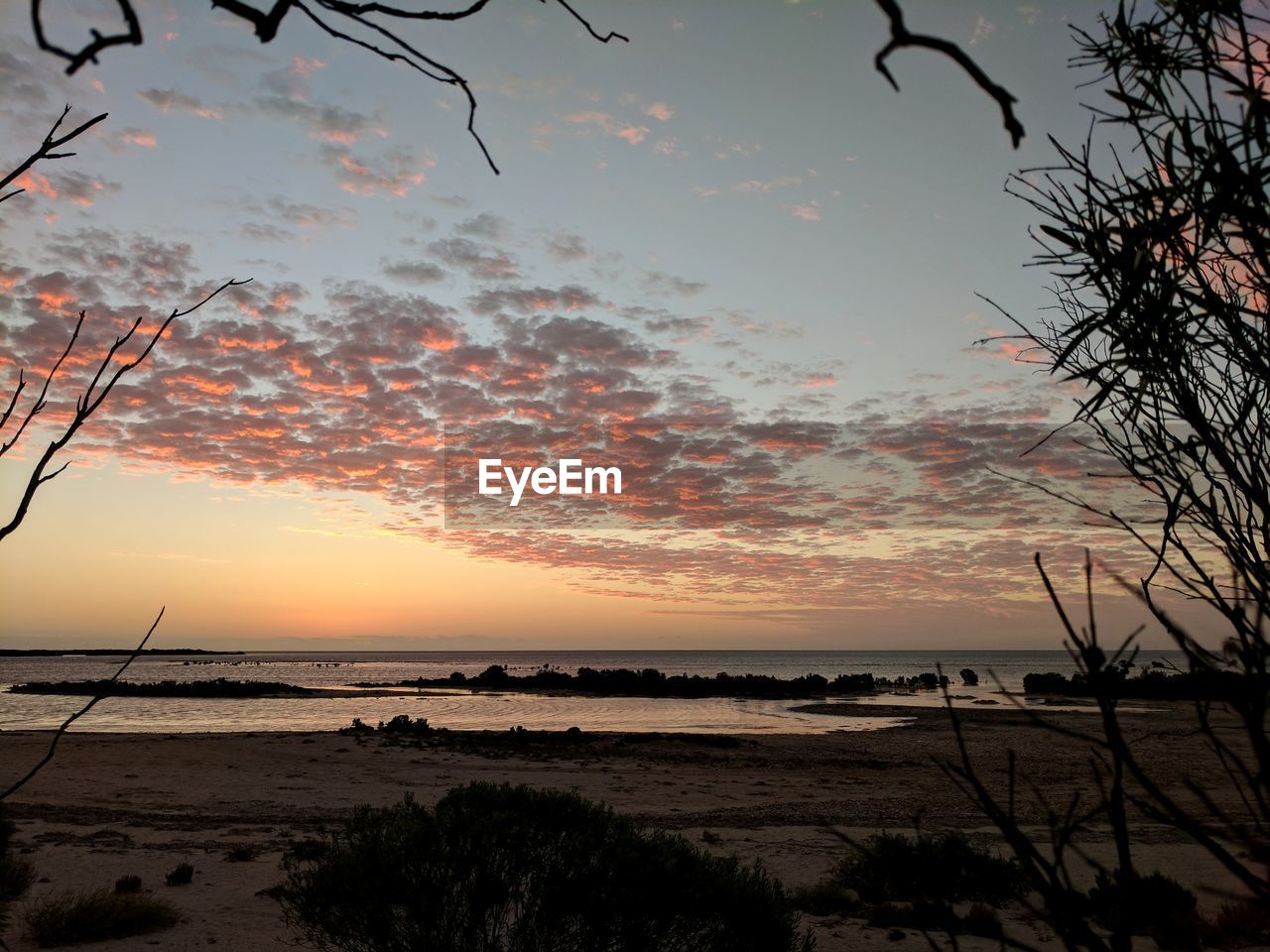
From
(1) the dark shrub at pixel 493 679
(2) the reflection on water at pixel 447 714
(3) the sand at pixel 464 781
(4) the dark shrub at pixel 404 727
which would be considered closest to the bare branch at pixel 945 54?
(3) the sand at pixel 464 781

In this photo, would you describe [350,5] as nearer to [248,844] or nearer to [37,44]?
[37,44]

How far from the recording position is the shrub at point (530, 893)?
251 inches

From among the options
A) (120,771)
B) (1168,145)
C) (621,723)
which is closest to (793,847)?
(1168,145)

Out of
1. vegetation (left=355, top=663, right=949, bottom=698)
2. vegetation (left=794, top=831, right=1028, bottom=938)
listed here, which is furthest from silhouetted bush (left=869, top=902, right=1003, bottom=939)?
vegetation (left=355, top=663, right=949, bottom=698)

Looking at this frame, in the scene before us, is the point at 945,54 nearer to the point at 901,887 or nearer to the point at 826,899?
the point at 826,899

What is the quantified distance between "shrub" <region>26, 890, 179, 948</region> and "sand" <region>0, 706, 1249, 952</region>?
0.22 meters

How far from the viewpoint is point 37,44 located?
0.84m

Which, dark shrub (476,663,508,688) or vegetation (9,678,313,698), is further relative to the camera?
dark shrub (476,663,508,688)

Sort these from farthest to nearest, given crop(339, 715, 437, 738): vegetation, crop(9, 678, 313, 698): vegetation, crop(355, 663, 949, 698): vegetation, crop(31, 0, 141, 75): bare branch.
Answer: crop(355, 663, 949, 698): vegetation, crop(9, 678, 313, 698): vegetation, crop(339, 715, 437, 738): vegetation, crop(31, 0, 141, 75): bare branch

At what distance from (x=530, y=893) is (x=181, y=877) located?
23.5ft

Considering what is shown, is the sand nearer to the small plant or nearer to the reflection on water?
the small plant

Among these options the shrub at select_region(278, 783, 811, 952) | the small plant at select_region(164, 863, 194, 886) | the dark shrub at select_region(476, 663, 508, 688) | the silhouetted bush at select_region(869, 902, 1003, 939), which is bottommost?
the dark shrub at select_region(476, 663, 508, 688)

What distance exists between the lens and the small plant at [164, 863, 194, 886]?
36.5 ft

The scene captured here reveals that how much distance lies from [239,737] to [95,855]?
68.4 feet
